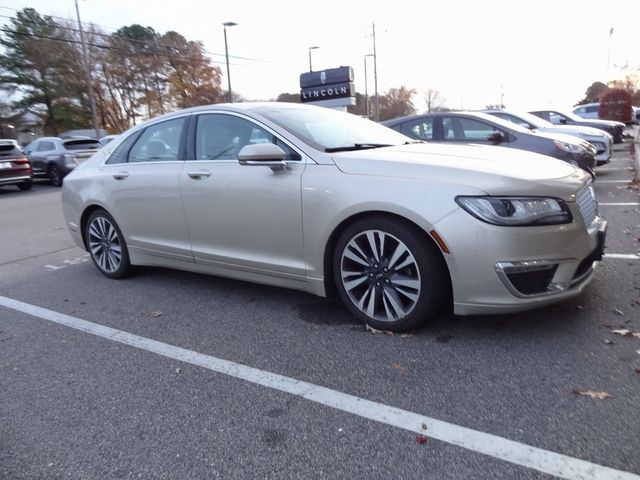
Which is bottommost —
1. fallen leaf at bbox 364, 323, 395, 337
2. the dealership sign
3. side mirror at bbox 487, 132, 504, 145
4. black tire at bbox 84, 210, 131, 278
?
fallen leaf at bbox 364, 323, 395, 337

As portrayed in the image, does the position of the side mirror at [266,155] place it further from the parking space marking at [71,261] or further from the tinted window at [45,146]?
the tinted window at [45,146]

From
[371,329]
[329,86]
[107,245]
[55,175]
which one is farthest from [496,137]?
[329,86]

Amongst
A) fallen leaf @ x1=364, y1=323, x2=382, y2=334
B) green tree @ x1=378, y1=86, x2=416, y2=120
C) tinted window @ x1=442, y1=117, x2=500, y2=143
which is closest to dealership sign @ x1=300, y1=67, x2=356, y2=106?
tinted window @ x1=442, y1=117, x2=500, y2=143

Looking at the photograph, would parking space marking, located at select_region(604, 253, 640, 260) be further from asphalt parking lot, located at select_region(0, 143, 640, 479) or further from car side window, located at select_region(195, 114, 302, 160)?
car side window, located at select_region(195, 114, 302, 160)

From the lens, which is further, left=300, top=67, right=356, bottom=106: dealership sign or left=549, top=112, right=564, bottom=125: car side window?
left=300, top=67, right=356, bottom=106: dealership sign

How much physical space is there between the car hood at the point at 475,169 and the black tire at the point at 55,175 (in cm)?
1508

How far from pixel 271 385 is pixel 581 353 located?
1768mm

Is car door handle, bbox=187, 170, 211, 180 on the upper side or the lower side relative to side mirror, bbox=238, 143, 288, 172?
lower

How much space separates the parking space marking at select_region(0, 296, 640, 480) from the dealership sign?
2251 centimetres

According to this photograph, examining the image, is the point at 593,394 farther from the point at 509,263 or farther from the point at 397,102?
the point at 397,102

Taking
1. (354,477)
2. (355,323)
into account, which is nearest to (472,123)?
(355,323)

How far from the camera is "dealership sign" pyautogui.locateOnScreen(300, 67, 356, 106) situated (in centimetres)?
2461

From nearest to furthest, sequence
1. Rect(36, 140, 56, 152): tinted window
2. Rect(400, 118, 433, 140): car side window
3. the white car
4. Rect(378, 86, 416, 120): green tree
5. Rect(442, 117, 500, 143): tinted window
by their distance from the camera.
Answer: Rect(442, 117, 500, 143): tinted window, Rect(400, 118, 433, 140): car side window, the white car, Rect(36, 140, 56, 152): tinted window, Rect(378, 86, 416, 120): green tree

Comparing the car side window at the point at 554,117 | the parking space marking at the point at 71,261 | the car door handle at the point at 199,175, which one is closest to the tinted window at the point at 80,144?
the parking space marking at the point at 71,261
